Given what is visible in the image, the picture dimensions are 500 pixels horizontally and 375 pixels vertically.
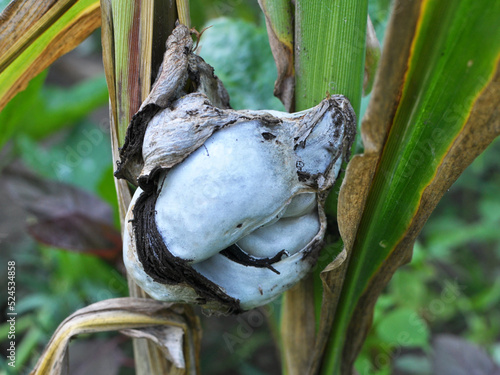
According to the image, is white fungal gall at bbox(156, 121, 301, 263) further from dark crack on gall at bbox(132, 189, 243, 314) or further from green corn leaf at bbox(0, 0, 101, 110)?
green corn leaf at bbox(0, 0, 101, 110)

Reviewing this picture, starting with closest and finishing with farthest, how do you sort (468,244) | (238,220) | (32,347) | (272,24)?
1. (238,220)
2. (272,24)
3. (32,347)
4. (468,244)

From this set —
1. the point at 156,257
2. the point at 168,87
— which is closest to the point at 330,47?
the point at 168,87

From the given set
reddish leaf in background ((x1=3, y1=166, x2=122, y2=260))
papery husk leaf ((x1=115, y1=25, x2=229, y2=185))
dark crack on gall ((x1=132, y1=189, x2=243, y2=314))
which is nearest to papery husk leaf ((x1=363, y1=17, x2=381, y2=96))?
papery husk leaf ((x1=115, y1=25, x2=229, y2=185))

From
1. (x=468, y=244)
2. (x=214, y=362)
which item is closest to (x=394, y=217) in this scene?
(x=214, y=362)

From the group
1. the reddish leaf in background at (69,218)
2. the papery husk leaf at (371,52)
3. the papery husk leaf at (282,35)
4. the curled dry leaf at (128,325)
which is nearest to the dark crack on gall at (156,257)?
the curled dry leaf at (128,325)

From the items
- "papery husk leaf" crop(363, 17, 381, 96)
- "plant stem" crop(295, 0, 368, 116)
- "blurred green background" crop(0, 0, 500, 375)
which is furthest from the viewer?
"blurred green background" crop(0, 0, 500, 375)

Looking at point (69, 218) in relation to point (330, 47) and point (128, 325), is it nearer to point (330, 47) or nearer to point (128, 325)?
point (128, 325)

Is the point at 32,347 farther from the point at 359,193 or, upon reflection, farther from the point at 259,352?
the point at 359,193
